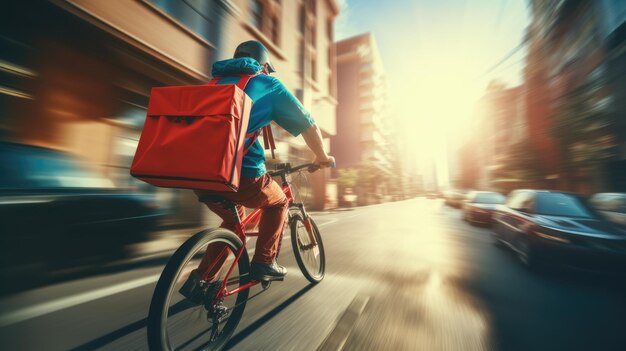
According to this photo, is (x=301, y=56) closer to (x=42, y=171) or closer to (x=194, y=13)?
(x=194, y=13)

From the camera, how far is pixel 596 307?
2551mm

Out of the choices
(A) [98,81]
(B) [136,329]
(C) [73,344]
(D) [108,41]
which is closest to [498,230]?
(B) [136,329]

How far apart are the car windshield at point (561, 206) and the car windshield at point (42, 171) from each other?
6521 mm

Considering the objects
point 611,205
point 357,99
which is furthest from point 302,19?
point 357,99

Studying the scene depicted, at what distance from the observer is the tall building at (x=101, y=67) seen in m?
5.50

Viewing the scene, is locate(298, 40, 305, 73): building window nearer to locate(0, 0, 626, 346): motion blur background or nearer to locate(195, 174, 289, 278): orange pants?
locate(0, 0, 626, 346): motion blur background

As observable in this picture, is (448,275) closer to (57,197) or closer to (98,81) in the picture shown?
(57,197)

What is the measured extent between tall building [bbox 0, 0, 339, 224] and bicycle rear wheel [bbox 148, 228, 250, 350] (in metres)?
3.27

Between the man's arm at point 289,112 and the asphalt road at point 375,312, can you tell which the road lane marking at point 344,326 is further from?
the man's arm at point 289,112

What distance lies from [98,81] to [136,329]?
6.95 meters

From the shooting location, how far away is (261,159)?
1.80m

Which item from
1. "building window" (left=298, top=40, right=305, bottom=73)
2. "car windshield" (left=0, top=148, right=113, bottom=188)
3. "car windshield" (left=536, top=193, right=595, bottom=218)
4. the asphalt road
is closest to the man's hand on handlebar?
the asphalt road

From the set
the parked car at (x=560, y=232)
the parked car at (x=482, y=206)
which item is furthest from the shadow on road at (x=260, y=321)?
the parked car at (x=482, y=206)

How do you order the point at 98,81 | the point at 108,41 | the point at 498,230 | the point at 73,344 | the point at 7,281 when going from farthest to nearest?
the point at 98,81, the point at 108,41, the point at 498,230, the point at 7,281, the point at 73,344
